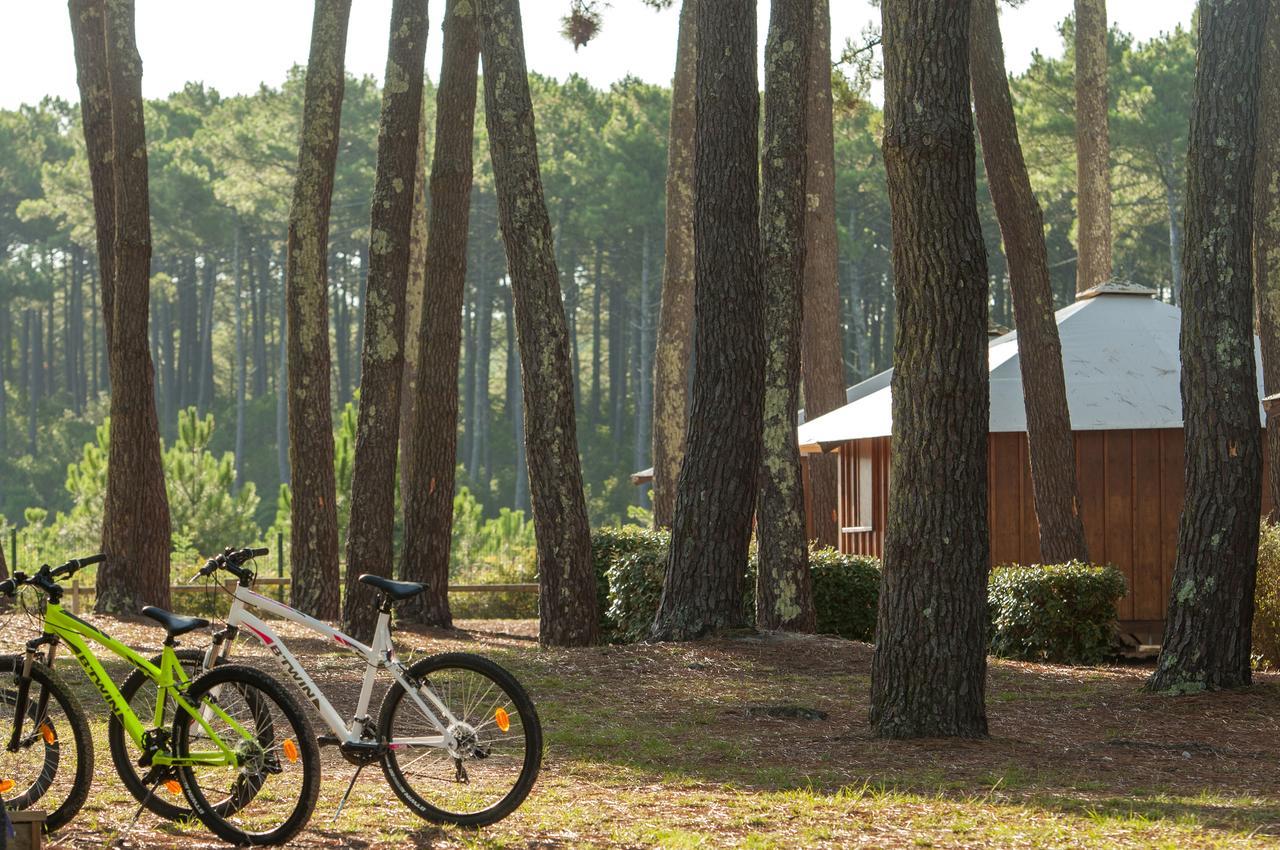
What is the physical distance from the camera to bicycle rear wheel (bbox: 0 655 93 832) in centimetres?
519

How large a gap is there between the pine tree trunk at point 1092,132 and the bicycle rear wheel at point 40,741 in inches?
610

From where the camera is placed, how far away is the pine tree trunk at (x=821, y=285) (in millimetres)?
18125

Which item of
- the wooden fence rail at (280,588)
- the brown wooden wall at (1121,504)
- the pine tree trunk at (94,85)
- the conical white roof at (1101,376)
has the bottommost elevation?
the wooden fence rail at (280,588)

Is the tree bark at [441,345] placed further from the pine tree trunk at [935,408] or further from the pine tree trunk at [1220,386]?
the pine tree trunk at [935,408]

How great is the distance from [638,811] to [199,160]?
50.0 m

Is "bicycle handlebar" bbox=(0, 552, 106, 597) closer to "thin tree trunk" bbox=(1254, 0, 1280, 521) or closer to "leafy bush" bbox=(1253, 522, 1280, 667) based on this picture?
"leafy bush" bbox=(1253, 522, 1280, 667)

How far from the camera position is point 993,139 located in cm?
1416

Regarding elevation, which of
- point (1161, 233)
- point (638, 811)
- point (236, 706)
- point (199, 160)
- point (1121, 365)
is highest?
point (199, 160)

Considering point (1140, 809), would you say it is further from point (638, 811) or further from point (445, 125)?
point (445, 125)

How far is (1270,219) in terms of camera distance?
11.9 meters

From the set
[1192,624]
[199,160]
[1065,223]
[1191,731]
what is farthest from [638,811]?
[199,160]

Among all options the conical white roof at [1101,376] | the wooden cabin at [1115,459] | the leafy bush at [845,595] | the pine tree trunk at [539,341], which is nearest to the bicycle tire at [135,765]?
the pine tree trunk at [539,341]

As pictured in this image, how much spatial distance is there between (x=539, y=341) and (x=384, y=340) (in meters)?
2.06

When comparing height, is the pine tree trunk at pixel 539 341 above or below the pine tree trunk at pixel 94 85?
below
